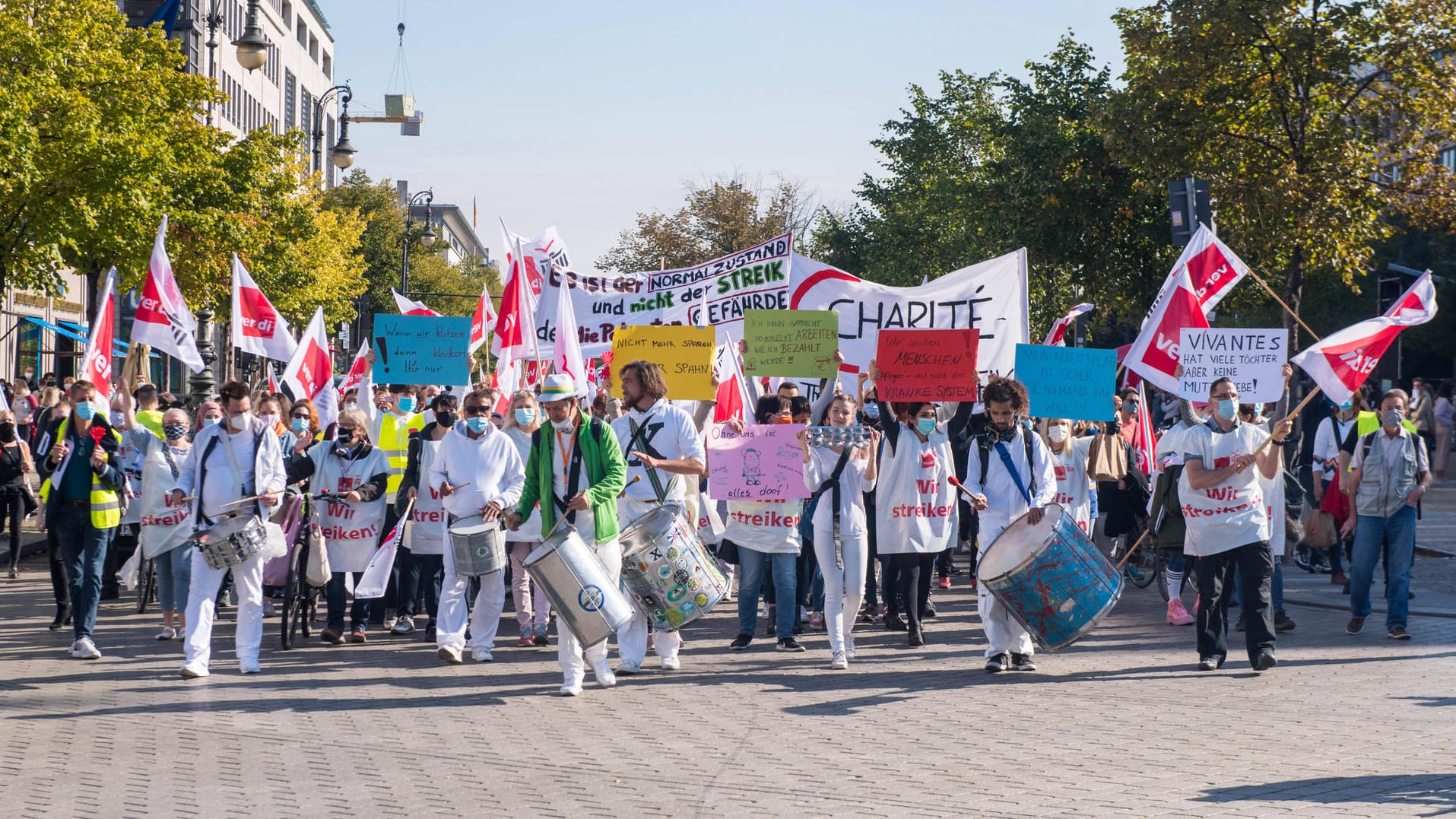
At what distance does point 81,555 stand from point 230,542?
1.97m

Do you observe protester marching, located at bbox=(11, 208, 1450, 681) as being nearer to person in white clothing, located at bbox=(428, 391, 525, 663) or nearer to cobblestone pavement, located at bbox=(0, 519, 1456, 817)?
person in white clothing, located at bbox=(428, 391, 525, 663)

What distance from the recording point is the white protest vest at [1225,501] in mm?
10062

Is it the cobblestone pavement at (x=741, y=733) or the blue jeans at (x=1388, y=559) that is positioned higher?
the blue jeans at (x=1388, y=559)

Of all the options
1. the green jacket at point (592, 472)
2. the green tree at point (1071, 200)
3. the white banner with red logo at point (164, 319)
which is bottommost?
the green jacket at point (592, 472)

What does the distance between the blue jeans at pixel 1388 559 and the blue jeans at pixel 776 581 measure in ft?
14.5

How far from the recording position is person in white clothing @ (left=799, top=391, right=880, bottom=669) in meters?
10.4

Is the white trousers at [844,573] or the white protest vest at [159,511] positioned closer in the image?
the white trousers at [844,573]

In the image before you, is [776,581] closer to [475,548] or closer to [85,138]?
[475,548]

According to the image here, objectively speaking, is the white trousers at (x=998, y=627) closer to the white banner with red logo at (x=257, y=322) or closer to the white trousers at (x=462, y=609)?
the white trousers at (x=462, y=609)

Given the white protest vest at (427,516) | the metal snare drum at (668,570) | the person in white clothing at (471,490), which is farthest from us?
the white protest vest at (427,516)

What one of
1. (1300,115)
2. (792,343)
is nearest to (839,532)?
(792,343)

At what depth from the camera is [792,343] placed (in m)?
12.1

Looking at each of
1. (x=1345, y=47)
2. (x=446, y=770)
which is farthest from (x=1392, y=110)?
(x=446, y=770)

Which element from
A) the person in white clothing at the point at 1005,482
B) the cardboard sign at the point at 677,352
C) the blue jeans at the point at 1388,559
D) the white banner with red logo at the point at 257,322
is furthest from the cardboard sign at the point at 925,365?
the white banner with red logo at the point at 257,322
